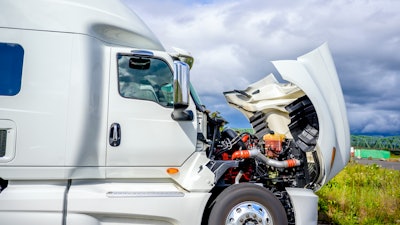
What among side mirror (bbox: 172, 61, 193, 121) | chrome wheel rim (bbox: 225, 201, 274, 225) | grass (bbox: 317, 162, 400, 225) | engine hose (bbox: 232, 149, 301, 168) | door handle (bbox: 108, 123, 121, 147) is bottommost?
grass (bbox: 317, 162, 400, 225)

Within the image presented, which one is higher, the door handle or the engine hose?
the door handle

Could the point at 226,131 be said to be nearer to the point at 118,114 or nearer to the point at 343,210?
the point at 118,114

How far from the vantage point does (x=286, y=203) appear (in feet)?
17.9

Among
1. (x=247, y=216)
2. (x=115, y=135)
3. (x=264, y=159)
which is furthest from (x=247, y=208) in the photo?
(x=115, y=135)

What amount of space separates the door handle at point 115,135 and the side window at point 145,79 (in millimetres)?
420

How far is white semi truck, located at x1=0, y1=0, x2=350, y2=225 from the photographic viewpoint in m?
4.49

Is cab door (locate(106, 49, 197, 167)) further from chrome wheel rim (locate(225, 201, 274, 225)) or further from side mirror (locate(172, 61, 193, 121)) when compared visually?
chrome wheel rim (locate(225, 201, 274, 225))

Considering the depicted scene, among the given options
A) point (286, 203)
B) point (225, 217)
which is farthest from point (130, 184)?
point (286, 203)

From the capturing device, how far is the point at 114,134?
4715 millimetres

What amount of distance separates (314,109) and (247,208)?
1.86 meters

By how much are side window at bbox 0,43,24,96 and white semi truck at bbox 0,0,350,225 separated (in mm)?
12

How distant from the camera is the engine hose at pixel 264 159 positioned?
5414mm

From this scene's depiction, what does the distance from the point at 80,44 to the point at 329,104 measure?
365cm

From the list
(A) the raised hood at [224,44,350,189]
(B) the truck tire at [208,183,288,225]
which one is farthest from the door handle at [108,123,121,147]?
(A) the raised hood at [224,44,350,189]
